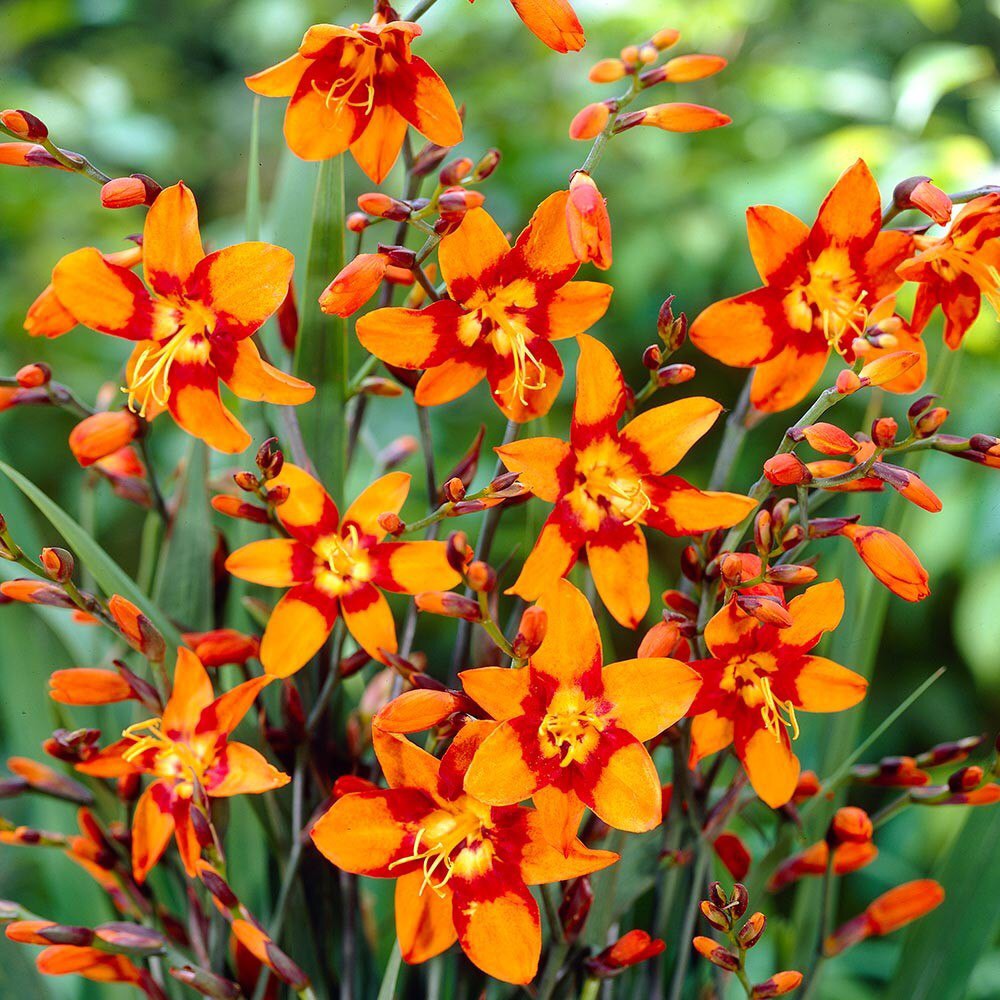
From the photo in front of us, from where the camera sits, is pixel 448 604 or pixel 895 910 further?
pixel 895 910

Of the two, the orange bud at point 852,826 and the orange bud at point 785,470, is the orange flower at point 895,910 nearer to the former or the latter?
the orange bud at point 852,826

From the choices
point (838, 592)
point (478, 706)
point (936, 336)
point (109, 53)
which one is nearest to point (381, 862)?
point (478, 706)

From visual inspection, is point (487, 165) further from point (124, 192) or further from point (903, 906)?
point (903, 906)

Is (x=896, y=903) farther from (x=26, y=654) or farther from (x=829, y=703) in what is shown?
(x=26, y=654)

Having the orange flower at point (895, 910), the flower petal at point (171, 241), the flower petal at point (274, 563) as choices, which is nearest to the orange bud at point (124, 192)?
the flower petal at point (171, 241)

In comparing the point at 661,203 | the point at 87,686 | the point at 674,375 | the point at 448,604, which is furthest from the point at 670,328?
the point at 661,203

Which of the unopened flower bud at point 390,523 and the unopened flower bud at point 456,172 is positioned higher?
the unopened flower bud at point 456,172
